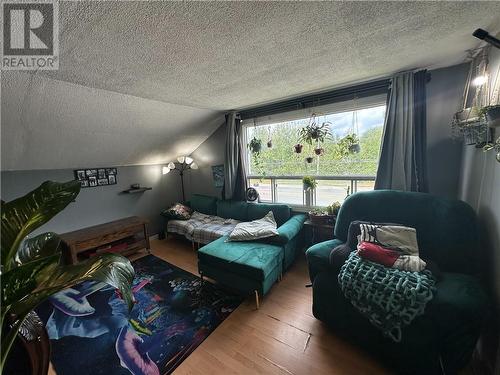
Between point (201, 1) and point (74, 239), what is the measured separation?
305 cm

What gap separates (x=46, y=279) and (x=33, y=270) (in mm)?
78

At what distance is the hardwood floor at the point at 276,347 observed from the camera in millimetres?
1390

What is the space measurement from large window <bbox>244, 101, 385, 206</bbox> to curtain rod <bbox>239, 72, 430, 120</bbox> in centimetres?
15

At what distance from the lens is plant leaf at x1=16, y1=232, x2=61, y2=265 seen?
96 cm

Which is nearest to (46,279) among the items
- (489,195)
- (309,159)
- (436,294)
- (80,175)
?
(436,294)

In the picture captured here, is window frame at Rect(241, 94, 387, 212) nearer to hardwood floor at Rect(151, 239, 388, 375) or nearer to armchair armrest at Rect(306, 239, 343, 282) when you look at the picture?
armchair armrest at Rect(306, 239, 343, 282)

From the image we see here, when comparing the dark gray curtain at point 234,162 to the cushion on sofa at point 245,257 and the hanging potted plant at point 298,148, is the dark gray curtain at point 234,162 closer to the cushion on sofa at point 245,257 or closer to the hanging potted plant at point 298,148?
the hanging potted plant at point 298,148

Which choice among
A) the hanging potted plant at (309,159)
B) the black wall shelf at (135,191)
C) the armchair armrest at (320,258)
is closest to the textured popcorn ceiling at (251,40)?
the hanging potted plant at (309,159)

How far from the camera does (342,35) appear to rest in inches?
50.8

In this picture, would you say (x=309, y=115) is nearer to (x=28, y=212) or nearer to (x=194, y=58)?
(x=194, y=58)

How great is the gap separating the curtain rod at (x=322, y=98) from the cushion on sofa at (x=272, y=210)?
1416 millimetres

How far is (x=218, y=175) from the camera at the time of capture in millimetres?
3797

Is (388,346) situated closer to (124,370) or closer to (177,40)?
(124,370)

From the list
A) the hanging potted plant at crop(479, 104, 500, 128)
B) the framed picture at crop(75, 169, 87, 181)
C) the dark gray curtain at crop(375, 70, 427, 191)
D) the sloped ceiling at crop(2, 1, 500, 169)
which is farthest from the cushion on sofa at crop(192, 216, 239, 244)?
the hanging potted plant at crop(479, 104, 500, 128)
